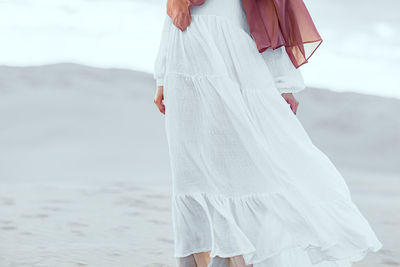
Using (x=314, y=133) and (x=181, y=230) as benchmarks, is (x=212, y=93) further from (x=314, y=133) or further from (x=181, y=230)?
(x=314, y=133)

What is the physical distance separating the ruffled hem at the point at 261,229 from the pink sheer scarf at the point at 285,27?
15.3 inches

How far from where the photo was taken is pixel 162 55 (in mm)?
1713

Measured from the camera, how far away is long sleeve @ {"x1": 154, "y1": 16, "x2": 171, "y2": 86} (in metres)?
1.71

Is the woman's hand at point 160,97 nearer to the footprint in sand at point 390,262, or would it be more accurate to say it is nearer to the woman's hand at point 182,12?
the woman's hand at point 182,12


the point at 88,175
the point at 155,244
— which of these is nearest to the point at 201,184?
the point at 155,244

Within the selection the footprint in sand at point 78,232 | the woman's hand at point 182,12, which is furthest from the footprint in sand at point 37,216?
the woman's hand at point 182,12

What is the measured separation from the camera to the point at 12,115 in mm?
9727

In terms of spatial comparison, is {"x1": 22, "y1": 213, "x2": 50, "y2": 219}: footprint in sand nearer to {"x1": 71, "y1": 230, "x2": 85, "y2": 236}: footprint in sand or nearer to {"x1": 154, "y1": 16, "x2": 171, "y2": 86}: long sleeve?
{"x1": 71, "y1": 230, "x2": 85, "y2": 236}: footprint in sand

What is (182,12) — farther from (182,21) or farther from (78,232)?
(78,232)

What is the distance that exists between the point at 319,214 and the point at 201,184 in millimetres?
320

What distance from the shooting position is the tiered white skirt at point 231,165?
1.61 m

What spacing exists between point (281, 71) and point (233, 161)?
0.29 meters

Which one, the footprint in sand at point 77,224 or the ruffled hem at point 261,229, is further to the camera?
the footprint in sand at point 77,224

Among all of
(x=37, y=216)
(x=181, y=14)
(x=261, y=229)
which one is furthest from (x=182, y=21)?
(x=37, y=216)
